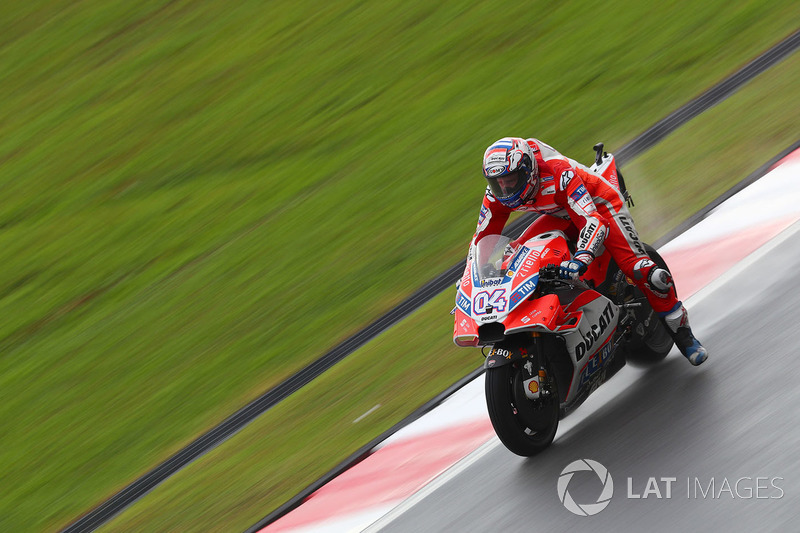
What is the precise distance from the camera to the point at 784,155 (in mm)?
9070

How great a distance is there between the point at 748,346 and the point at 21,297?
7.87m

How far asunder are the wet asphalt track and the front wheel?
0.18m

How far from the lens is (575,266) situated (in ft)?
19.2

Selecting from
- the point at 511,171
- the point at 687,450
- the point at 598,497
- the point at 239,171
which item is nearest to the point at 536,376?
the point at 598,497

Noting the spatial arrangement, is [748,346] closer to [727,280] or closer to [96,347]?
[727,280]

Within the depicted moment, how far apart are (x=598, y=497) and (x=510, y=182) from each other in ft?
6.31

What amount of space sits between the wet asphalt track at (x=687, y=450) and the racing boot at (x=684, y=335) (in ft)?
0.35

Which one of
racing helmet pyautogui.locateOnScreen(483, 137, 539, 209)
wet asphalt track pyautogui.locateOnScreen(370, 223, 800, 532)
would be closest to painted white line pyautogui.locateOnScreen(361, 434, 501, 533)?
wet asphalt track pyautogui.locateOnScreen(370, 223, 800, 532)

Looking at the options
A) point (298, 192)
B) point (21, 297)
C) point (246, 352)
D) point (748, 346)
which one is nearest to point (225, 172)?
point (298, 192)

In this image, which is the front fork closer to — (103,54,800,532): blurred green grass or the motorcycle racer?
the motorcycle racer

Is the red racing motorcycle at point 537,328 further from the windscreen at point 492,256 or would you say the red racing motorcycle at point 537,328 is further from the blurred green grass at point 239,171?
the blurred green grass at point 239,171

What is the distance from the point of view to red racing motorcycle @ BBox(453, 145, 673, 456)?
5.72 metres

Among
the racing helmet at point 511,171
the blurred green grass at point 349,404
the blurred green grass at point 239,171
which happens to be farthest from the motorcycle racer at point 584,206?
the blurred green grass at point 239,171

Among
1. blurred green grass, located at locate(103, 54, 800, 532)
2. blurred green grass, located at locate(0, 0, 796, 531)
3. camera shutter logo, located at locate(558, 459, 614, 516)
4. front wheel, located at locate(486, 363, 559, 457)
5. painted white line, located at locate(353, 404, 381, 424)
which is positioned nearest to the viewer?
camera shutter logo, located at locate(558, 459, 614, 516)
